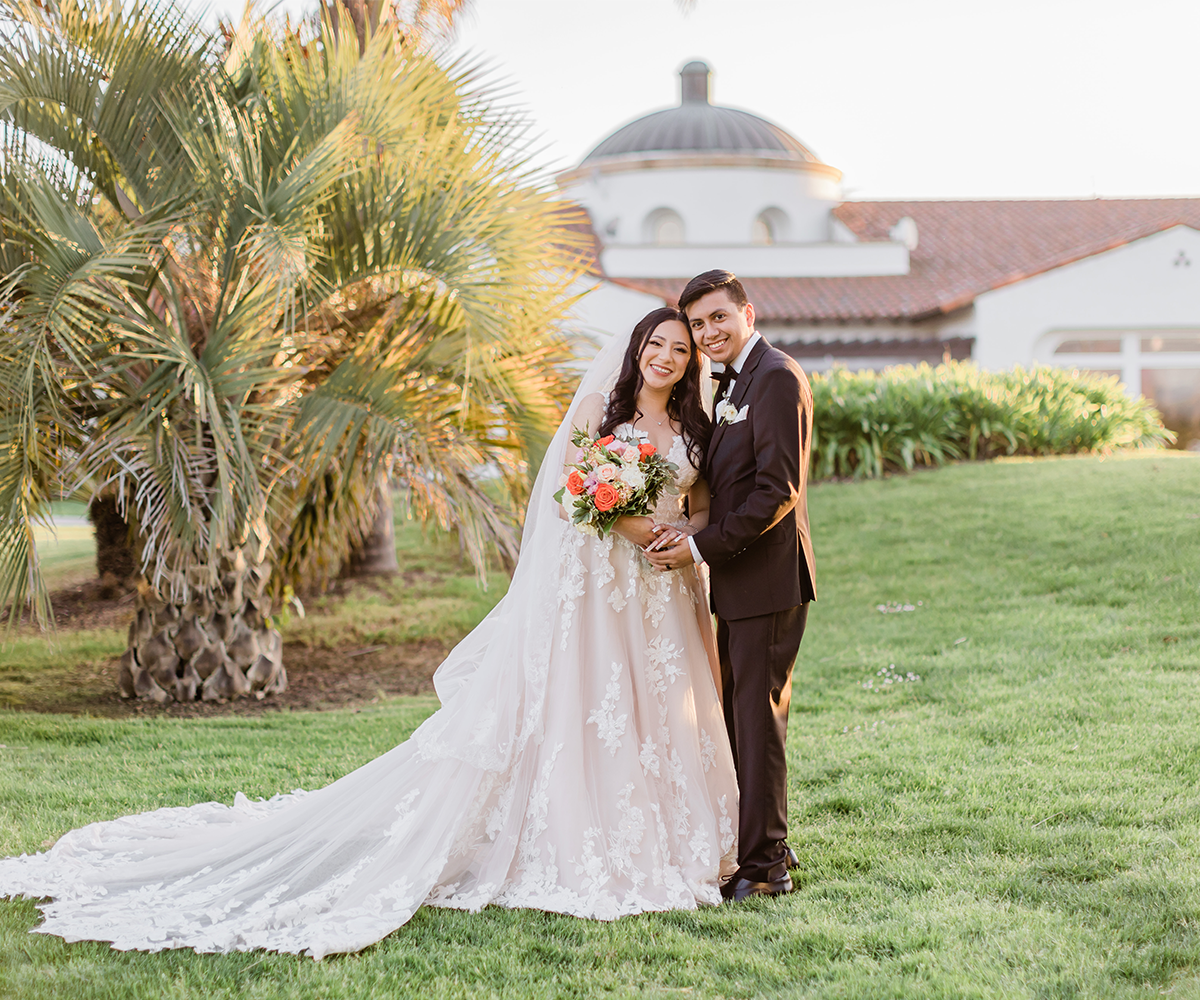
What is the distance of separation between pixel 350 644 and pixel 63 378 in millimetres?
4030

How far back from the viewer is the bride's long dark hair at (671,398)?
435cm

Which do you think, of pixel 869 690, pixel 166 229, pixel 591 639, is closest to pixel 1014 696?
pixel 869 690

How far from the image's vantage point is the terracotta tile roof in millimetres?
23328

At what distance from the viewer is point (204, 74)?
261 inches

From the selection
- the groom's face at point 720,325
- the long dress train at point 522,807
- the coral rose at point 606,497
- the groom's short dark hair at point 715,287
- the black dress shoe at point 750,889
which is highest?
the groom's short dark hair at point 715,287

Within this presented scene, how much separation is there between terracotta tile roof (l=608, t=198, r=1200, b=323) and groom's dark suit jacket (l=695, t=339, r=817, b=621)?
57.5 ft

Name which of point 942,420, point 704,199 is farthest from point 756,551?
point 704,199

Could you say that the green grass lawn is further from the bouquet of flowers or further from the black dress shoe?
the bouquet of flowers

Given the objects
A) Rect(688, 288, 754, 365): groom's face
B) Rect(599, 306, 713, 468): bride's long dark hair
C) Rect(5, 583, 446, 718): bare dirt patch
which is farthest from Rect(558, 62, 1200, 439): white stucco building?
Rect(688, 288, 754, 365): groom's face

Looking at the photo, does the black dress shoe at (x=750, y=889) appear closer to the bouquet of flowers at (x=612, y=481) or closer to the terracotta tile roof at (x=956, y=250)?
the bouquet of flowers at (x=612, y=481)

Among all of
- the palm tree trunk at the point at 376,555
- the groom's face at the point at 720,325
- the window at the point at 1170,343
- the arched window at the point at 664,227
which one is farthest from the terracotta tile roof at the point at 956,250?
the groom's face at the point at 720,325

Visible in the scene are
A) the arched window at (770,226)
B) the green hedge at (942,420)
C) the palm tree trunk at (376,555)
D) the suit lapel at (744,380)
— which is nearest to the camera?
the suit lapel at (744,380)

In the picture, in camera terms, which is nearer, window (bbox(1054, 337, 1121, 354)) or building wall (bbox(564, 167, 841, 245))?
window (bbox(1054, 337, 1121, 354))

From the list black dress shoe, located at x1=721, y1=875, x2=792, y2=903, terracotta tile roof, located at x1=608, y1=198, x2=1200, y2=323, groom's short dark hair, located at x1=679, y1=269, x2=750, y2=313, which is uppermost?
terracotta tile roof, located at x1=608, y1=198, x2=1200, y2=323
